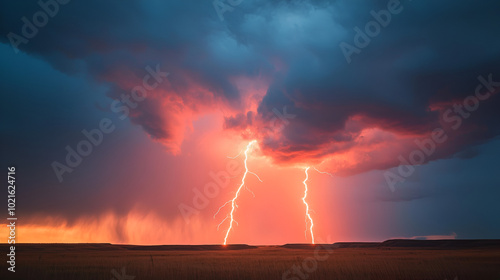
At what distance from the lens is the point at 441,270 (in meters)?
24.8

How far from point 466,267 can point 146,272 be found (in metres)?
22.9

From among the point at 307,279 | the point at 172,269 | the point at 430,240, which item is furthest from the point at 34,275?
the point at 430,240

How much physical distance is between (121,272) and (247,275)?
8.03m

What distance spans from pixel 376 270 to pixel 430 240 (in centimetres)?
9420

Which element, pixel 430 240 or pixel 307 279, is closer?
pixel 307 279

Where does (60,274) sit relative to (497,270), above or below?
above

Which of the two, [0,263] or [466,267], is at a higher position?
[0,263]

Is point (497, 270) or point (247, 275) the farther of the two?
point (497, 270)

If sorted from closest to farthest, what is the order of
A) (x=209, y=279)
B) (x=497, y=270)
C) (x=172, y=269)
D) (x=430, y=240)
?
(x=209, y=279) → (x=172, y=269) → (x=497, y=270) → (x=430, y=240)

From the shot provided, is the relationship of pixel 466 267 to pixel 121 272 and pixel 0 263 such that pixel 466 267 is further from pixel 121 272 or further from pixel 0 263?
pixel 0 263

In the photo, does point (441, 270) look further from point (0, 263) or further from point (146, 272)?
point (0, 263)

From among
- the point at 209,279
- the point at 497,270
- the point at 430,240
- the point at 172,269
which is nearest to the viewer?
the point at 209,279

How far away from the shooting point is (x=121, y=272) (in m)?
22.6

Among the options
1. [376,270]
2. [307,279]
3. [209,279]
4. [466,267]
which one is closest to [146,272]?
[209,279]
